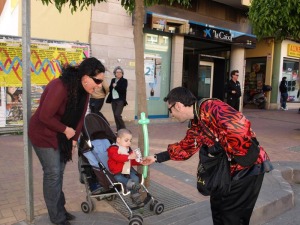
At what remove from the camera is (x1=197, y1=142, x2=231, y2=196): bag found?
2264 mm

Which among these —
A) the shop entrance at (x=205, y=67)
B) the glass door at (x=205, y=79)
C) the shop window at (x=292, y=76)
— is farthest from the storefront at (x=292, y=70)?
the glass door at (x=205, y=79)

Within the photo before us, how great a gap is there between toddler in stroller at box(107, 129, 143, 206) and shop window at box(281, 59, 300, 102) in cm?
1667

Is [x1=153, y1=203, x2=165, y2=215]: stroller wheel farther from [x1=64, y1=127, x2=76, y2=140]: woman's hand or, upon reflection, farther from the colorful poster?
the colorful poster

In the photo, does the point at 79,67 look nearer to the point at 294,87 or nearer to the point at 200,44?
the point at 200,44

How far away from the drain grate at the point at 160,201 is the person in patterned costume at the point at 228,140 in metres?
1.25

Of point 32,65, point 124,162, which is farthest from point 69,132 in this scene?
point 32,65

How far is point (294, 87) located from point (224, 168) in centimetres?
1867

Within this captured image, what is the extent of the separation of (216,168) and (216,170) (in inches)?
0.6

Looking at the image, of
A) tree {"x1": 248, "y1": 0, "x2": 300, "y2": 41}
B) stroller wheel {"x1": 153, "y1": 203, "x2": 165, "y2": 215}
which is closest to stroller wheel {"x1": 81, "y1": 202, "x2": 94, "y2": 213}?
stroller wheel {"x1": 153, "y1": 203, "x2": 165, "y2": 215}

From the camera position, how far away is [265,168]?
2406 millimetres

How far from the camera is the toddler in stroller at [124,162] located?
10.9 ft

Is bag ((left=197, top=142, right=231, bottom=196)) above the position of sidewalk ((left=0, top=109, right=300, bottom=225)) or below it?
above

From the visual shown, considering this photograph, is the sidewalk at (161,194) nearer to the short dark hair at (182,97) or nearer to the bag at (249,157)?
the bag at (249,157)

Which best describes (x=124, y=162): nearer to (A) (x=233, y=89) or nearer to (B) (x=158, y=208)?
(B) (x=158, y=208)
